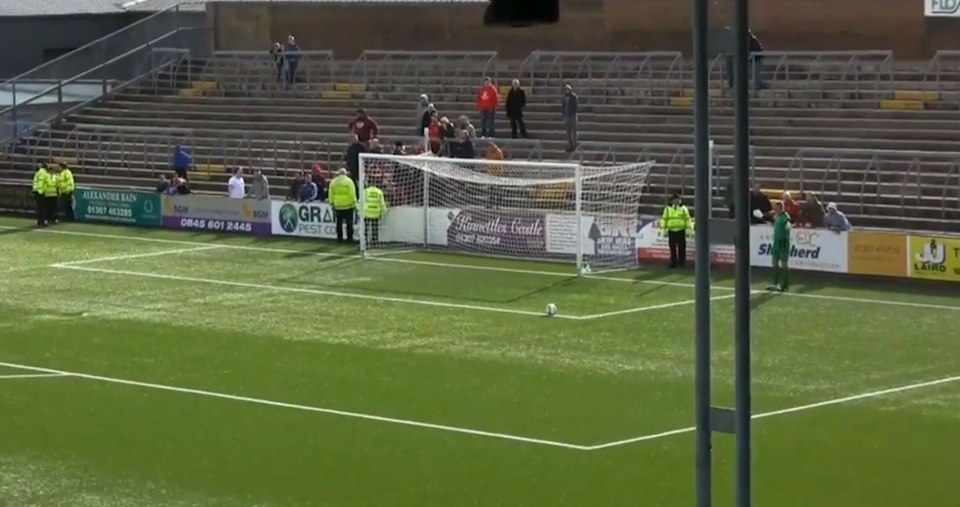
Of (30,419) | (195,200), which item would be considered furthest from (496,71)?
(30,419)

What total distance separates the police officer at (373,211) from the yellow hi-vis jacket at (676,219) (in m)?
6.21

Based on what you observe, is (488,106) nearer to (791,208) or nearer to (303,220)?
(303,220)

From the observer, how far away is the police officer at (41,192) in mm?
39594

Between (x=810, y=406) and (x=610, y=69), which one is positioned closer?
(x=810, y=406)

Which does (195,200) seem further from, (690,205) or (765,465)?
(765,465)

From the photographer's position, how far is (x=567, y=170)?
1391 inches

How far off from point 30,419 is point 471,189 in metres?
16.5

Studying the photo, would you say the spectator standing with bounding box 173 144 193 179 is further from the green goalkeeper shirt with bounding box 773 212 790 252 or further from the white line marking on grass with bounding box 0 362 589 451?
the white line marking on grass with bounding box 0 362 589 451

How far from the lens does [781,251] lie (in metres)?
28.1

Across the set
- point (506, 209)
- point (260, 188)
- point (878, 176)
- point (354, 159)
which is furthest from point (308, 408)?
point (260, 188)

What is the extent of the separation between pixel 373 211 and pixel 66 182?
980 cm

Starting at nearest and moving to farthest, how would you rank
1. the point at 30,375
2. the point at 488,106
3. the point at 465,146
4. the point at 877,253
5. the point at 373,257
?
the point at 30,375 < the point at 877,253 < the point at 373,257 < the point at 465,146 < the point at 488,106

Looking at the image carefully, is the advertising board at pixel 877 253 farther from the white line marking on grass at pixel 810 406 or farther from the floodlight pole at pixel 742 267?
the floodlight pole at pixel 742 267

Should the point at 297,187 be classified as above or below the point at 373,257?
above
